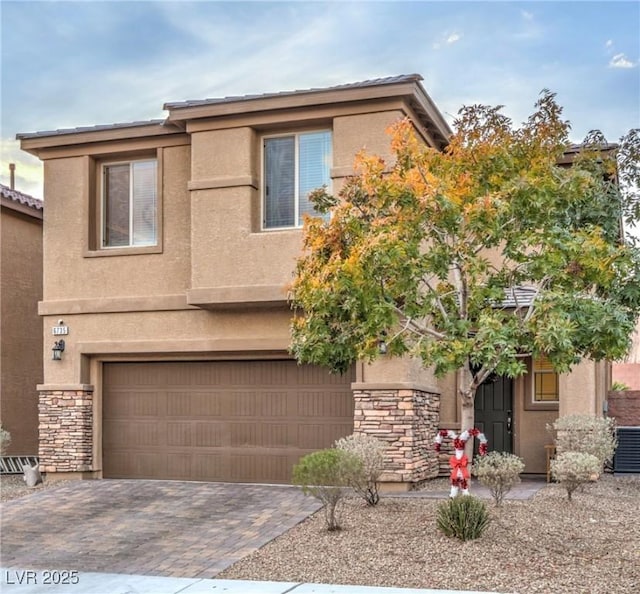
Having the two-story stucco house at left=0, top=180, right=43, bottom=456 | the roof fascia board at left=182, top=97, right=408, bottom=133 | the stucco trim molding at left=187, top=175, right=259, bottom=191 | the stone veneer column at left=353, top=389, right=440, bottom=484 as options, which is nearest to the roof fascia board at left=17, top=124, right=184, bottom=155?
the roof fascia board at left=182, top=97, right=408, bottom=133

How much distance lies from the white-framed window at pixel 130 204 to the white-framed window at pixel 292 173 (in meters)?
2.31

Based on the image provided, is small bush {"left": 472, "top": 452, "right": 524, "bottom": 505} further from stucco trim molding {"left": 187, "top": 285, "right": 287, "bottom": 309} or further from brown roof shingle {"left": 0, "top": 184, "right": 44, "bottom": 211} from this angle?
brown roof shingle {"left": 0, "top": 184, "right": 44, "bottom": 211}

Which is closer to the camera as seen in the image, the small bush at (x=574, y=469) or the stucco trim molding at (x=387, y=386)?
the small bush at (x=574, y=469)

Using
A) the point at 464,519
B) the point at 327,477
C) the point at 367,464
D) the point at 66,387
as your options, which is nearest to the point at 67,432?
the point at 66,387

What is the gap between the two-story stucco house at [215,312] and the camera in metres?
14.7

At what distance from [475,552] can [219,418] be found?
7013 mm

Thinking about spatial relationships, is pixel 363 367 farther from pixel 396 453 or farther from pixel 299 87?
pixel 299 87

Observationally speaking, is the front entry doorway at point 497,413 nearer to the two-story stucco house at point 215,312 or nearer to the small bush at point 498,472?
the two-story stucco house at point 215,312

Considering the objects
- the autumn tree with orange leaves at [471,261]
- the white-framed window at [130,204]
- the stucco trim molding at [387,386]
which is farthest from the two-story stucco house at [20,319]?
the autumn tree with orange leaves at [471,261]

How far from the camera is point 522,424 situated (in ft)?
54.6

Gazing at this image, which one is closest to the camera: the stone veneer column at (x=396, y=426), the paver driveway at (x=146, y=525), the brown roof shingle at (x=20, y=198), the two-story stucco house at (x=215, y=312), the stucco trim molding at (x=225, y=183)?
the paver driveway at (x=146, y=525)

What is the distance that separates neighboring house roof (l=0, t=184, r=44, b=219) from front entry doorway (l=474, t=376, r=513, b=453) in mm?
10147

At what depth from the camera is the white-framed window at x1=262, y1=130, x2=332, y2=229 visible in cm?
1516

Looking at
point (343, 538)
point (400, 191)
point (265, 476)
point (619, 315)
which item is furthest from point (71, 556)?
point (619, 315)
